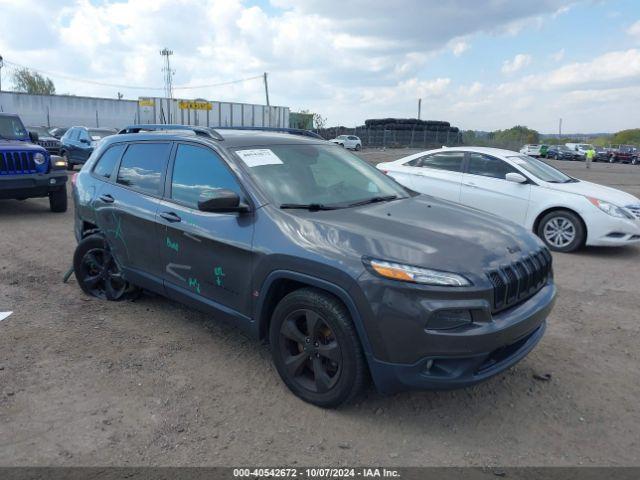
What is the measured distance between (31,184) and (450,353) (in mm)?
8856

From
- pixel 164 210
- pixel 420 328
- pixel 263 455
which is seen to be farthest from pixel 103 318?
pixel 420 328

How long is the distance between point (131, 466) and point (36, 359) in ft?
5.41

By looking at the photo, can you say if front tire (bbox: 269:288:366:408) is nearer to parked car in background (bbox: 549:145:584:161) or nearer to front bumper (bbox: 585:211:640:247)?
front bumper (bbox: 585:211:640:247)

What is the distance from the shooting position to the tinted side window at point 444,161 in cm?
879

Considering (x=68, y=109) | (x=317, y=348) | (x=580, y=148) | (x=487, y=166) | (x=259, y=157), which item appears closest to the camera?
(x=317, y=348)

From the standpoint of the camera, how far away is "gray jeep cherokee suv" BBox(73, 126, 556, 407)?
2814 millimetres

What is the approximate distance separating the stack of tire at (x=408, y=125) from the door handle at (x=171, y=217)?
51.7m

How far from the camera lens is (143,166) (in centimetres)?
450

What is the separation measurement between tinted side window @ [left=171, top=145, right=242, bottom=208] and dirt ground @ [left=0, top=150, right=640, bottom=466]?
1224mm

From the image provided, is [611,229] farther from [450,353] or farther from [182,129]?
[182,129]

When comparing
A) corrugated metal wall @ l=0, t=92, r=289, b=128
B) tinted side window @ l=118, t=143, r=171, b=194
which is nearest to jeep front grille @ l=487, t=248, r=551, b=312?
tinted side window @ l=118, t=143, r=171, b=194

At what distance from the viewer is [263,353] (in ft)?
13.3

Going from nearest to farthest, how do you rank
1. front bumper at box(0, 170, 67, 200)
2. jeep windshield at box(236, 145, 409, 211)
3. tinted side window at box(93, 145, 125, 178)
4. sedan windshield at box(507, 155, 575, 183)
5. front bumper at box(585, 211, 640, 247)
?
jeep windshield at box(236, 145, 409, 211)
tinted side window at box(93, 145, 125, 178)
front bumper at box(585, 211, 640, 247)
sedan windshield at box(507, 155, 575, 183)
front bumper at box(0, 170, 67, 200)

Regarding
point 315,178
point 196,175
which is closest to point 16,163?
point 196,175
